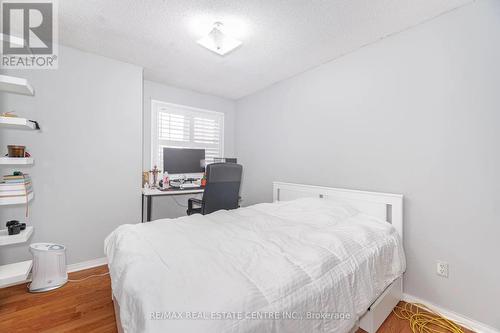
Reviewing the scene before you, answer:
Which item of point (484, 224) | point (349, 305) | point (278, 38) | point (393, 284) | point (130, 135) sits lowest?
point (393, 284)

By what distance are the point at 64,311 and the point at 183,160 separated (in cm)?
218

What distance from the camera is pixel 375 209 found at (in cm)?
211

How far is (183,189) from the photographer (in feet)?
10.2

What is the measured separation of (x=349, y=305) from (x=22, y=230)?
290 centimetres

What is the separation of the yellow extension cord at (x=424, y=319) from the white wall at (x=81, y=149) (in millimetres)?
3067

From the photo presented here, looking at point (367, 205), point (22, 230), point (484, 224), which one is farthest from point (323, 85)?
point (22, 230)

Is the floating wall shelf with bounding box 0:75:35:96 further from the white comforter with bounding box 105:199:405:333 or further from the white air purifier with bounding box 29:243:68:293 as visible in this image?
the white comforter with bounding box 105:199:405:333

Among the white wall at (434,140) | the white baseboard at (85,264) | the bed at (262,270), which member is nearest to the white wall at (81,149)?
the white baseboard at (85,264)

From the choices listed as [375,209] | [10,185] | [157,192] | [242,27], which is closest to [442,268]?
[375,209]

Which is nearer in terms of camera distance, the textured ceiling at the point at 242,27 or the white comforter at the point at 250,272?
the white comforter at the point at 250,272

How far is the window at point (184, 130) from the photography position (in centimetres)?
354

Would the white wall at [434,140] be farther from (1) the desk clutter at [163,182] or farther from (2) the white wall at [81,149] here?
(2) the white wall at [81,149]

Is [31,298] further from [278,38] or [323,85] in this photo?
[323,85]

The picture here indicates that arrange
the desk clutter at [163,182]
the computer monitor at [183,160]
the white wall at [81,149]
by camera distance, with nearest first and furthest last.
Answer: the white wall at [81,149], the desk clutter at [163,182], the computer monitor at [183,160]
